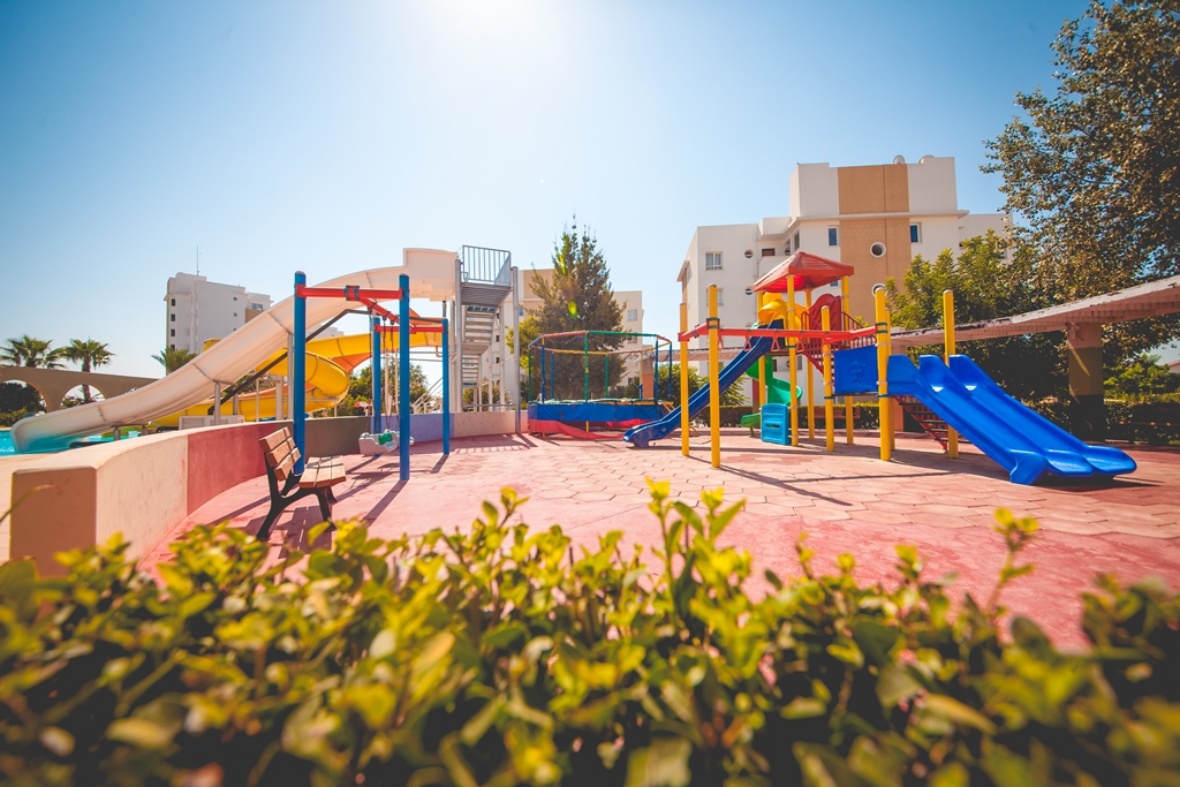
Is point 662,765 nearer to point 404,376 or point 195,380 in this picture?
point 404,376

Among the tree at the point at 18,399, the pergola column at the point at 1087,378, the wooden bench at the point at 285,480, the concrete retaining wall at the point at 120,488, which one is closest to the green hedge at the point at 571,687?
the concrete retaining wall at the point at 120,488

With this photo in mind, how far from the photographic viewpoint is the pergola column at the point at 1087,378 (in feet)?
38.5

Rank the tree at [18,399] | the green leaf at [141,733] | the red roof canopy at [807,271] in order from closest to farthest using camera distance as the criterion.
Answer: the green leaf at [141,733] → the red roof canopy at [807,271] → the tree at [18,399]

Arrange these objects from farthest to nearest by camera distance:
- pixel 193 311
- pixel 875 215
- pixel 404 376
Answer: pixel 193 311
pixel 875 215
pixel 404 376

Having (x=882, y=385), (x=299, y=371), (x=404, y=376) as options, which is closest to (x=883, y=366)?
(x=882, y=385)

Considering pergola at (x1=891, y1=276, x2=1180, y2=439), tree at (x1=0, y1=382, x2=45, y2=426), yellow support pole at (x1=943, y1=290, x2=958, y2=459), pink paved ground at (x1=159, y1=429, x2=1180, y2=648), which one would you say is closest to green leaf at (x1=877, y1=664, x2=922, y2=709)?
pink paved ground at (x1=159, y1=429, x2=1180, y2=648)

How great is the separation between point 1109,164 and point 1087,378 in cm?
686

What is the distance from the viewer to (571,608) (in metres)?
1.11

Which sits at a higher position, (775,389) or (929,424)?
(775,389)

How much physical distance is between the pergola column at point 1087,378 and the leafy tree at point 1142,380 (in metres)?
13.7

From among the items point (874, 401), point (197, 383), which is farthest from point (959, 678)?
point (874, 401)

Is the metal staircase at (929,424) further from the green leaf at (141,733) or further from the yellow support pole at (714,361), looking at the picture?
the green leaf at (141,733)

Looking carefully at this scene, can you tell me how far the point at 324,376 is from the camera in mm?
17109

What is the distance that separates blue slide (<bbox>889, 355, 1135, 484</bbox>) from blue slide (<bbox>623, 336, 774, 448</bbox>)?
2.63m
